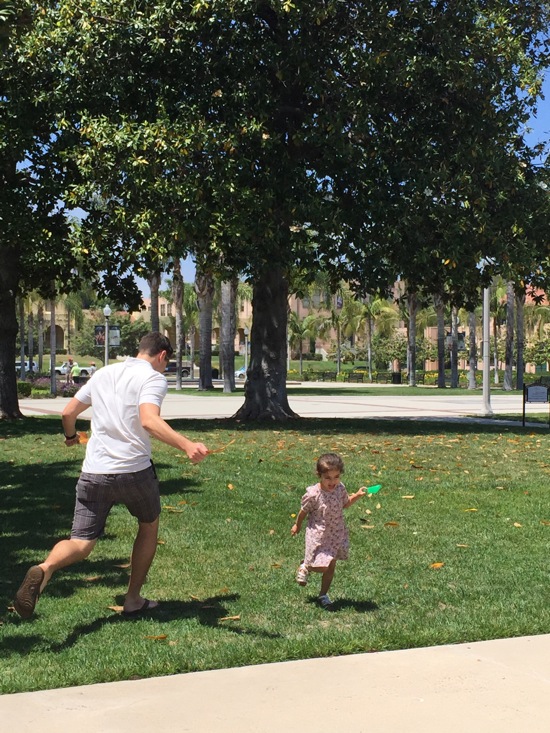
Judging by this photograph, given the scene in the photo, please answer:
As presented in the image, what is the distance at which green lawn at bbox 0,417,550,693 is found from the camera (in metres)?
5.62

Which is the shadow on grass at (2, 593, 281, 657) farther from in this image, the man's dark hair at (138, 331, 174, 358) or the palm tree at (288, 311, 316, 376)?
the palm tree at (288, 311, 316, 376)

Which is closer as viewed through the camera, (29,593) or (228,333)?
(29,593)

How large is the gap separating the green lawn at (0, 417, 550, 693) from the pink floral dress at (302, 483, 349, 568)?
13.9 inches

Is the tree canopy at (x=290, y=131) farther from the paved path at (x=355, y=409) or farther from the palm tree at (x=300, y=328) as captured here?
the palm tree at (x=300, y=328)

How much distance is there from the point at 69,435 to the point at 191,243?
1504cm

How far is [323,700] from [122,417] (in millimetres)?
2095

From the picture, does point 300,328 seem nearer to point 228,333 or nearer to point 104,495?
point 228,333

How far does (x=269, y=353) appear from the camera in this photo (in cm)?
2292

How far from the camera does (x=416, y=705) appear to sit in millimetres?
4645

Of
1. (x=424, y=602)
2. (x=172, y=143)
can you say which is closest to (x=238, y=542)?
(x=424, y=602)

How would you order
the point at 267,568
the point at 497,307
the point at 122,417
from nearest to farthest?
the point at 122,417
the point at 267,568
the point at 497,307

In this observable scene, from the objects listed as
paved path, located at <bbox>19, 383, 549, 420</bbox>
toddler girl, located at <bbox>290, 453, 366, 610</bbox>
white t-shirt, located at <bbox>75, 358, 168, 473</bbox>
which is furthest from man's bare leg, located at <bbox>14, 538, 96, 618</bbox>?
paved path, located at <bbox>19, 383, 549, 420</bbox>

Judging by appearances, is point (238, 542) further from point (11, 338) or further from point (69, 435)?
point (11, 338)

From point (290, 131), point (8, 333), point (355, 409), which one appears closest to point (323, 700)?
point (290, 131)
